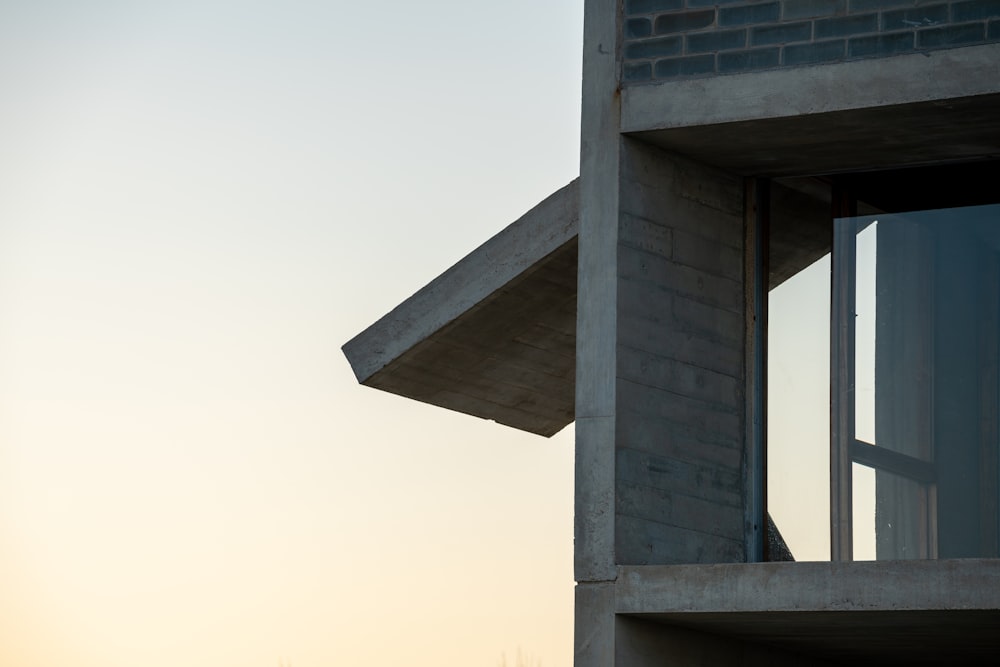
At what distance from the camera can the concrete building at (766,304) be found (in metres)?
10.2

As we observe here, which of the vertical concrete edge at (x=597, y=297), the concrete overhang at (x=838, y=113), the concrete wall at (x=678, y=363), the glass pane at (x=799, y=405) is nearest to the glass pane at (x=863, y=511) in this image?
the glass pane at (x=799, y=405)

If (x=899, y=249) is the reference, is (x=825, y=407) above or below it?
below

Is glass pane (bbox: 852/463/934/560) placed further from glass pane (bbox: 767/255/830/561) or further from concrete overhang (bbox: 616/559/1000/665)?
concrete overhang (bbox: 616/559/1000/665)

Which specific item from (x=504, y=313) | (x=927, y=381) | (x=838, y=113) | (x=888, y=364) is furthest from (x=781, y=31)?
(x=504, y=313)

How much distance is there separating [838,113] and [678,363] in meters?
1.88

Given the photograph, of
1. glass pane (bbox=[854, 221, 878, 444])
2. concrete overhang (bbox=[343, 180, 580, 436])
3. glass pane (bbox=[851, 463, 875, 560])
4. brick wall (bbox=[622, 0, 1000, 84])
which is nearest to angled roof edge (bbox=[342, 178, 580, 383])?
concrete overhang (bbox=[343, 180, 580, 436])

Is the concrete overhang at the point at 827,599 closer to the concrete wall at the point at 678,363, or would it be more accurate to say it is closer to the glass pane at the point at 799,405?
the concrete wall at the point at 678,363

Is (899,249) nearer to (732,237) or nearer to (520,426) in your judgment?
(732,237)

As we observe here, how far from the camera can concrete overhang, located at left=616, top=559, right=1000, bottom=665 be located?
31.6 feet

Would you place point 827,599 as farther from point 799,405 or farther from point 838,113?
point 838,113

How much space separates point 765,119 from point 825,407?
77.8 inches

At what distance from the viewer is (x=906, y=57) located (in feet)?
33.6

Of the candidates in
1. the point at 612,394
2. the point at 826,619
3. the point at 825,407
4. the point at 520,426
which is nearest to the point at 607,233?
the point at 612,394

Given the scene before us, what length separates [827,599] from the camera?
389 inches
